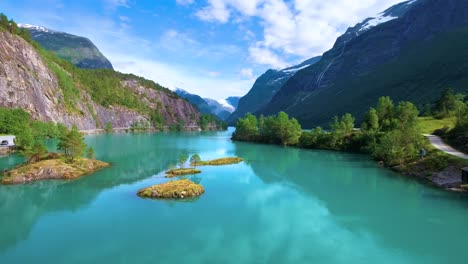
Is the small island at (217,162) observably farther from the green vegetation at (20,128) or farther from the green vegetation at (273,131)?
the green vegetation at (273,131)

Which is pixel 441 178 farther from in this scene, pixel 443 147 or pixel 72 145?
pixel 72 145

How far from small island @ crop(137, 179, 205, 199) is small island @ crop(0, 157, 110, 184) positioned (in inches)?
684

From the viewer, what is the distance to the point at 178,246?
27656 millimetres

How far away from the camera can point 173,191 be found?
143 ft

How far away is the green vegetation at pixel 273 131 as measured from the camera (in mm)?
126938

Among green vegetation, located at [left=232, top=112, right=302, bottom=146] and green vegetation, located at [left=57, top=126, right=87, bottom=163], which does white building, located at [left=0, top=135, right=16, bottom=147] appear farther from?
green vegetation, located at [left=232, top=112, right=302, bottom=146]

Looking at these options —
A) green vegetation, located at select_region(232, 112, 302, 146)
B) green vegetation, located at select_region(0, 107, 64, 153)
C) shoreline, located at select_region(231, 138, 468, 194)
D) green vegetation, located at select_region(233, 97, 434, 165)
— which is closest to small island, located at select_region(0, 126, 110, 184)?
green vegetation, located at select_region(0, 107, 64, 153)

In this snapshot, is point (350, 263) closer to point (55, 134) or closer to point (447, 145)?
point (447, 145)

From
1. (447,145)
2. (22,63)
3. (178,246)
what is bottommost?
(178,246)

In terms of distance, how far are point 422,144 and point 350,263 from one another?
51.3 m

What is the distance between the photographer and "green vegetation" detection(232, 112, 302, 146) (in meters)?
127

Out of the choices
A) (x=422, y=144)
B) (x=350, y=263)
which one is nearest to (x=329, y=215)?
(x=350, y=263)

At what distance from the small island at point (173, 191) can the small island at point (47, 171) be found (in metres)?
17.4

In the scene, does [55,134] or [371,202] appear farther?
[55,134]
